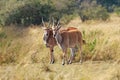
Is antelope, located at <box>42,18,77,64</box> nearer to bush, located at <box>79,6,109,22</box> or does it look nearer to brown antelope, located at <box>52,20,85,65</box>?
brown antelope, located at <box>52,20,85,65</box>

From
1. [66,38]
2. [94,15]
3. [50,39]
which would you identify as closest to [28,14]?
[94,15]

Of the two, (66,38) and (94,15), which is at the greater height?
(66,38)

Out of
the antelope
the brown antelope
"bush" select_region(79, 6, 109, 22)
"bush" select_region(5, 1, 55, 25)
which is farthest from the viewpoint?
"bush" select_region(79, 6, 109, 22)

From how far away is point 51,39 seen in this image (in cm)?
1205

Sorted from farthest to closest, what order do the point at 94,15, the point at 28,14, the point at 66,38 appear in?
1. the point at 94,15
2. the point at 28,14
3. the point at 66,38

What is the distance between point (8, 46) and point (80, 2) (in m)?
41.0

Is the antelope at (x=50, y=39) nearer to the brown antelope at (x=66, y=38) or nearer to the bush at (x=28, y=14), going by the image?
the brown antelope at (x=66, y=38)

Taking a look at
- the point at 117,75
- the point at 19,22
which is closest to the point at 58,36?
the point at 117,75

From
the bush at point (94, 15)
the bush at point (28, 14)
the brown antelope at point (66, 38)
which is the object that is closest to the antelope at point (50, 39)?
the brown antelope at point (66, 38)

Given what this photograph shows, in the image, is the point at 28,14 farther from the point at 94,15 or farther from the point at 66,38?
the point at 66,38

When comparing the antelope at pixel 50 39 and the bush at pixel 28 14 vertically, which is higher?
the antelope at pixel 50 39

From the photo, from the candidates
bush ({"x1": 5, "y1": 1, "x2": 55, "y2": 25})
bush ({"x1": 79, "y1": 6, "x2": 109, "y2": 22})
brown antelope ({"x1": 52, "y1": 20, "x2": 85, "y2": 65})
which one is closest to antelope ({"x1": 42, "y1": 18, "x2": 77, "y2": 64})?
brown antelope ({"x1": 52, "y1": 20, "x2": 85, "y2": 65})

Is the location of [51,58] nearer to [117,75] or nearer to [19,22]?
[117,75]

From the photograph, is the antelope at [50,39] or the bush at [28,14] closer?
the antelope at [50,39]
